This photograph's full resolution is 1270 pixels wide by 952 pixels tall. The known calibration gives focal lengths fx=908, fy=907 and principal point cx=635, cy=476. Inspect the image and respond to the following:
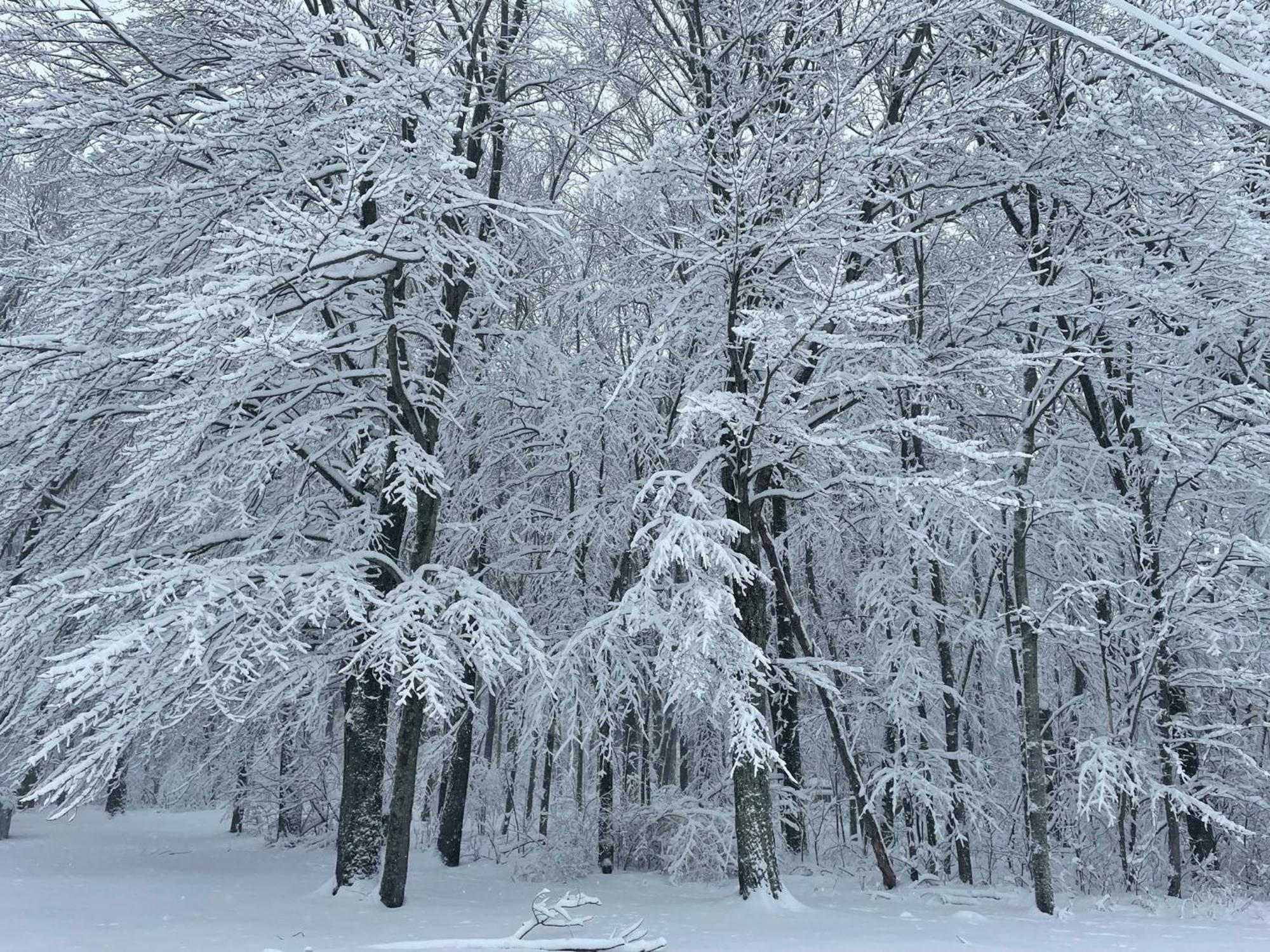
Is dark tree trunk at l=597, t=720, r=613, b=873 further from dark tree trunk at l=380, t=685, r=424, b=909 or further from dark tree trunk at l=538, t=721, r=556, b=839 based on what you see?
dark tree trunk at l=380, t=685, r=424, b=909

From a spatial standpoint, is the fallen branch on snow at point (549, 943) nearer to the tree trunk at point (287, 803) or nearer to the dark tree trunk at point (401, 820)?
the dark tree trunk at point (401, 820)

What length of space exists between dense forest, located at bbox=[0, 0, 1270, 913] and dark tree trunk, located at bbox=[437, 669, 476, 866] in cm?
9

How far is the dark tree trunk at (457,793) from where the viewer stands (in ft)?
43.7

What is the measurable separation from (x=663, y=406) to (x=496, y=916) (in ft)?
25.3

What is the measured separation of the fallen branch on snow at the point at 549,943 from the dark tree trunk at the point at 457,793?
6181 mm

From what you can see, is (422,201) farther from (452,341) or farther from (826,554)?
(826,554)

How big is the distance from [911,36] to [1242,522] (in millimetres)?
7350

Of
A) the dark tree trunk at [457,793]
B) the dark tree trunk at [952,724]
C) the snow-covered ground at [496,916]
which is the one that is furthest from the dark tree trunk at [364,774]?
the dark tree trunk at [952,724]

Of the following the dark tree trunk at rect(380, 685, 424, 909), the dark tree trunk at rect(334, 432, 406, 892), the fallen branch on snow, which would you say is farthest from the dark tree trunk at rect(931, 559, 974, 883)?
the dark tree trunk at rect(334, 432, 406, 892)

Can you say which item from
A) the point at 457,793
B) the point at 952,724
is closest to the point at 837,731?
the point at 952,724

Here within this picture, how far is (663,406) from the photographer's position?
1400 centimetres

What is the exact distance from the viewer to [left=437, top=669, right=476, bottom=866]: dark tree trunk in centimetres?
1331

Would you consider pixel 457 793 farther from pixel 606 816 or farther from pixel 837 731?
pixel 837 731

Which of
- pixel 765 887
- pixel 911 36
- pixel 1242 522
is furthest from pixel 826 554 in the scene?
pixel 911 36
